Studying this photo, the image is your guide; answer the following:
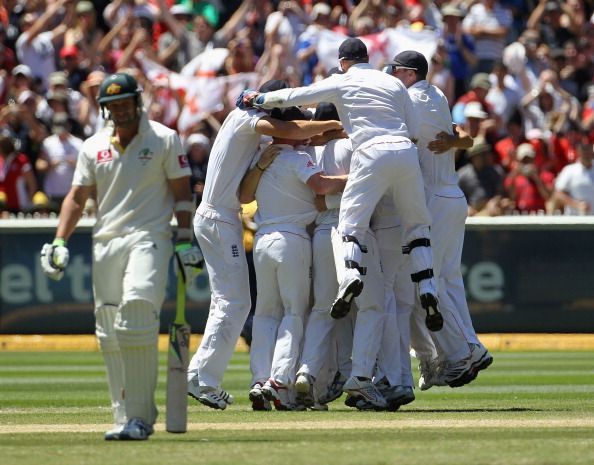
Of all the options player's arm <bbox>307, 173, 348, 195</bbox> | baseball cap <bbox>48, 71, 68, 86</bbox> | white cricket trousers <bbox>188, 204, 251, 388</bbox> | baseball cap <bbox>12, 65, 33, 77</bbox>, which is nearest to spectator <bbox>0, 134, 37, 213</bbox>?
baseball cap <bbox>48, 71, 68, 86</bbox>

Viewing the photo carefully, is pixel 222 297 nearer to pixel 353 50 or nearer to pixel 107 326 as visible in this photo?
pixel 353 50

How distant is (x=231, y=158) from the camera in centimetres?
1202

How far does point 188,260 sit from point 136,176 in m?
0.62

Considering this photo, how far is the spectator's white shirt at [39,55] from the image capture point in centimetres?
2384

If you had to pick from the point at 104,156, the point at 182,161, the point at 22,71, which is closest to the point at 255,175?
the point at 182,161

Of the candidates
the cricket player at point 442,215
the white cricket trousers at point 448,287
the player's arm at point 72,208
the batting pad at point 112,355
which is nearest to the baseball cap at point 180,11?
the cricket player at point 442,215

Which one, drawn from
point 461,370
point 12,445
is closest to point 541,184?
point 461,370

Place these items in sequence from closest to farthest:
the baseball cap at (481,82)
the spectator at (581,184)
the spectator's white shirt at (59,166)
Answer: the spectator at (581,184), the spectator's white shirt at (59,166), the baseball cap at (481,82)

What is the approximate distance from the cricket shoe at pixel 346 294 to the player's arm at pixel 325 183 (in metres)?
0.83

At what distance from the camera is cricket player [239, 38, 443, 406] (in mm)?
11523

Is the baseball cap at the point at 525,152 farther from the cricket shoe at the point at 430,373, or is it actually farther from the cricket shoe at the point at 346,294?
the cricket shoe at the point at 346,294

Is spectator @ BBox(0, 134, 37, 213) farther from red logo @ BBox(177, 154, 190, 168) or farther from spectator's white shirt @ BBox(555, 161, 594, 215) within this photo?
red logo @ BBox(177, 154, 190, 168)

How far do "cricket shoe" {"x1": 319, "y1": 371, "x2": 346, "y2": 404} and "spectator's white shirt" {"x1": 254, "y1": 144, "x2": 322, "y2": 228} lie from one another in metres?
1.21

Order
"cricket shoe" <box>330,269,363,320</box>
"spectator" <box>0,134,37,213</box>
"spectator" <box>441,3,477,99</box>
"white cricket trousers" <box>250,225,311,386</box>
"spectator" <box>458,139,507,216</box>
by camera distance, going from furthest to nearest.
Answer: "spectator" <box>441,3,477,99</box>, "spectator" <box>0,134,37,213</box>, "spectator" <box>458,139,507,216</box>, "white cricket trousers" <box>250,225,311,386</box>, "cricket shoe" <box>330,269,363,320</box>
